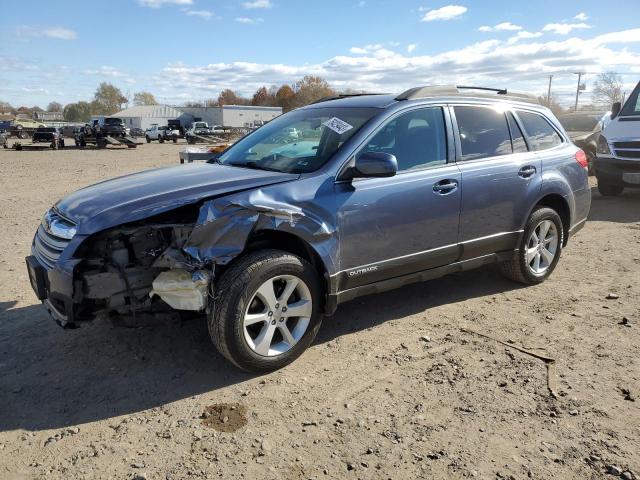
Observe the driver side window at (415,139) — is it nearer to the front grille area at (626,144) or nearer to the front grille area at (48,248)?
the front grille area at (48,248)

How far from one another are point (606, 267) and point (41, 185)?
1262 cm

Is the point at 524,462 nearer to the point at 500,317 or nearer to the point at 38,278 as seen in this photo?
the point at 500,317

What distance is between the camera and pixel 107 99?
395ft

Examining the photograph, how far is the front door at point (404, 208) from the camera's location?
12.6 ft

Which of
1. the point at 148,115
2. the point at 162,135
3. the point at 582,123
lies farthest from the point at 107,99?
the point at 582,123

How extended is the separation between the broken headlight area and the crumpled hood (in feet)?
0.40

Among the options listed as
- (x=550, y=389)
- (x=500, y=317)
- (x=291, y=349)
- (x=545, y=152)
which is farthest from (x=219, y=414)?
(x=545, y=152)

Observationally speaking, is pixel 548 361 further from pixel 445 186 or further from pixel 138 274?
pixel 138 274

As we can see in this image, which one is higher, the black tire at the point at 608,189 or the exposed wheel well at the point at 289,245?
the exposed wheel well at the point at 289,245

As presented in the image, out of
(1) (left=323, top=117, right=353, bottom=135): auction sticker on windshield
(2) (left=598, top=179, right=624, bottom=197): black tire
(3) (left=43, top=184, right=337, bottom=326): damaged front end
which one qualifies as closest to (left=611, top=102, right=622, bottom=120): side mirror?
(2) (left=598, top=179, right=624, bottom=197): black tire

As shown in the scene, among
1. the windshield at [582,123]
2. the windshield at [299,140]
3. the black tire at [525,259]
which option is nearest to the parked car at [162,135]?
the windshield at [582,123]

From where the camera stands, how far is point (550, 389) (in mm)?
3381

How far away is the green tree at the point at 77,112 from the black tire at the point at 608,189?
120 metres

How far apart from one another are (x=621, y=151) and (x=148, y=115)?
97.6 m
